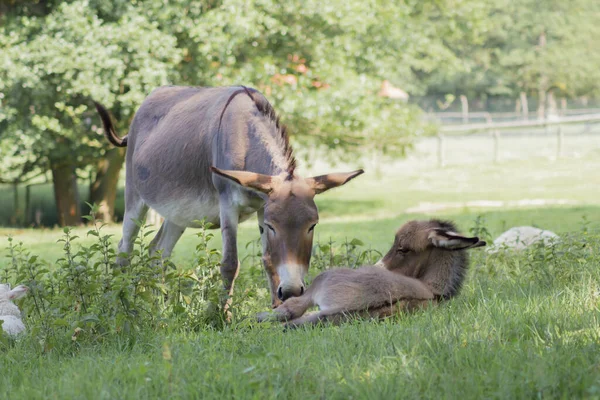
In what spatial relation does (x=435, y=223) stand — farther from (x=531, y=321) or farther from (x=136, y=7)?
(x=136, y=7)

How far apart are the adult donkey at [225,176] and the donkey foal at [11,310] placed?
1.12 meters

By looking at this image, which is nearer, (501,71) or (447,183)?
(447,183)

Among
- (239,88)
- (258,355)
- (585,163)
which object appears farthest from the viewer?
(585,163)

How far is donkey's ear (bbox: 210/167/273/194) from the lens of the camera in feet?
18.5

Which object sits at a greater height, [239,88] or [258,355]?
[239,88]

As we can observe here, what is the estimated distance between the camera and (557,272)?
20.5 ft

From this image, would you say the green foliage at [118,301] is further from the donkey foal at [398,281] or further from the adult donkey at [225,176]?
the donkey foal at [398,281]

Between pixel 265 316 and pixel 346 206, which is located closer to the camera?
pixel 265 316

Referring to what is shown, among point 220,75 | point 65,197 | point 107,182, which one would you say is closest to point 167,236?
point 220,75

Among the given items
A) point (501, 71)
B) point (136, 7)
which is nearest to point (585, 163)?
point (136, 7)

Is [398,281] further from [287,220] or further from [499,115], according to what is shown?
[499,115]

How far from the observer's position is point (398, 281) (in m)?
5.43

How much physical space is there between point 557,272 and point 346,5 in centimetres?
1103

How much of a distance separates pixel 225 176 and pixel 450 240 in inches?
63.6
